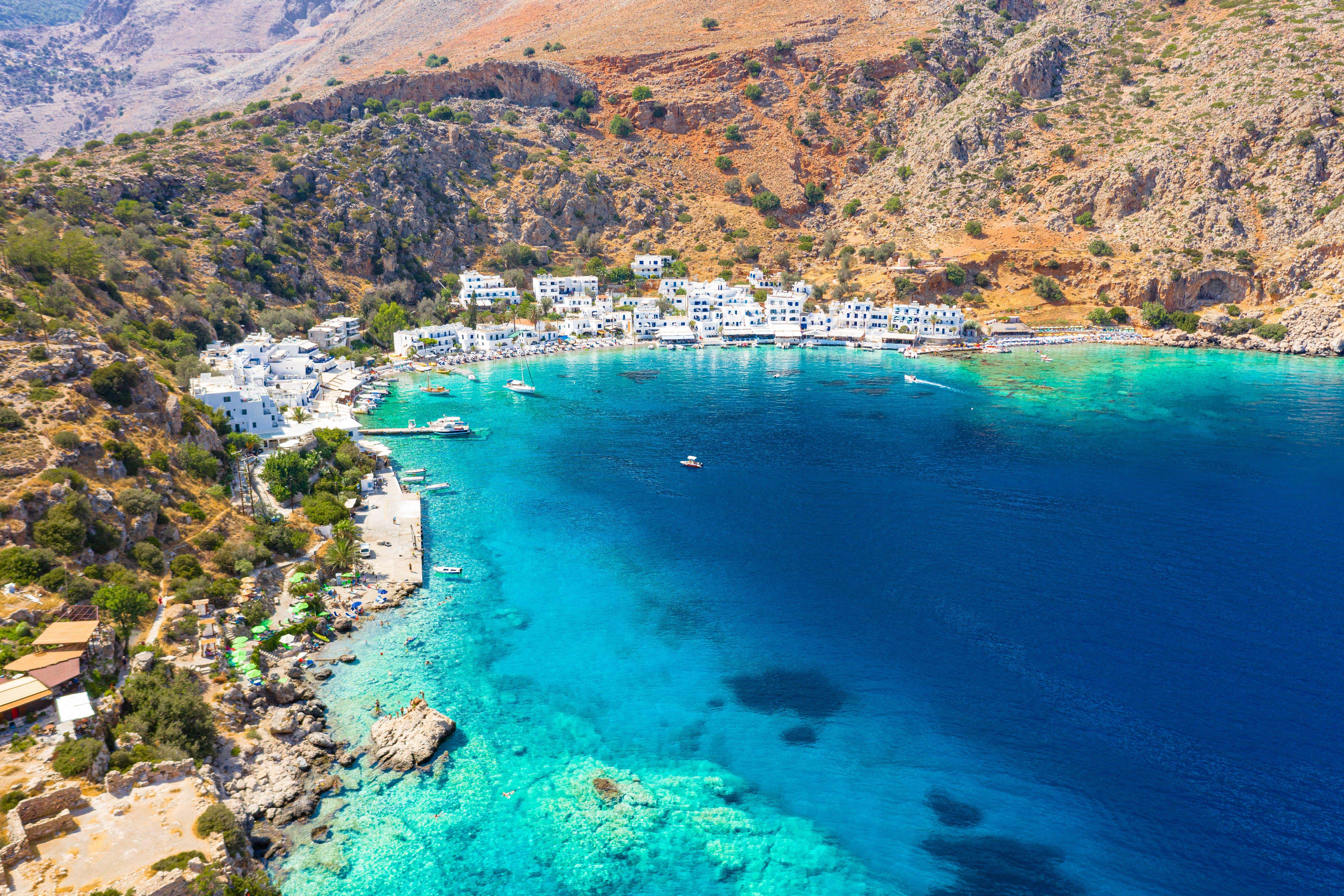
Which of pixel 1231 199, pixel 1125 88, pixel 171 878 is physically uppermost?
pixel 1125 88

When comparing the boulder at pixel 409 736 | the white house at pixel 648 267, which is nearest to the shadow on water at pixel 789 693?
the boulder at pixel 409 736

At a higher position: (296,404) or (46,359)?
(46,359)

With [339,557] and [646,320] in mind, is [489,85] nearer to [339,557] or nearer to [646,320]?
[646,320]

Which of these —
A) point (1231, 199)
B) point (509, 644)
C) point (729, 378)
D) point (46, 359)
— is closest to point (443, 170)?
point (729, 378)

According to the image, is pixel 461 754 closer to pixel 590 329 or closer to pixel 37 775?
pixel 37 775

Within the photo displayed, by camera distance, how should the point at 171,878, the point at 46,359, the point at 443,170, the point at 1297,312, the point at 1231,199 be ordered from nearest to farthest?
1. the point at 171,878
2. the point at 46,359
3. the point at 1297,312
4. the point at 1231,199
5. the point at 443,170

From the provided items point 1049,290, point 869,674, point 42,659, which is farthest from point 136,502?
point 1049,290

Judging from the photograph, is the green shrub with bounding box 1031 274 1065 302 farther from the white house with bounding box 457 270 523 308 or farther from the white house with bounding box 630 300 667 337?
the white house with bounding box 457 270 523 308

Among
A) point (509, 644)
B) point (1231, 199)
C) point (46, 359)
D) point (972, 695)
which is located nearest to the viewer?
point (972, 695)
